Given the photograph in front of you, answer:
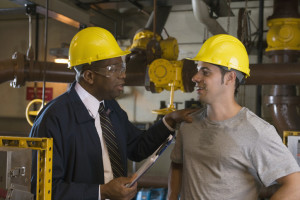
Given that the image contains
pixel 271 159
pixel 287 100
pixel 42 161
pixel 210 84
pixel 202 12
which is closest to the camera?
pixel 42 161

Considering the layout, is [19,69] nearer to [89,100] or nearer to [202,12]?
[89,100]

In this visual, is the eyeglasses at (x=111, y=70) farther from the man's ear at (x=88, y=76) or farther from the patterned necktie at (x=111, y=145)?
the patterned necktie at (x=111, y=145)

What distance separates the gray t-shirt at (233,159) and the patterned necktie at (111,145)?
0.37m

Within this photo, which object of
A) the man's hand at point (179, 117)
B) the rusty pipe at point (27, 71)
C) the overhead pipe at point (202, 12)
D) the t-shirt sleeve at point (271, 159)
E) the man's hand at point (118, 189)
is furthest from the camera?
the overhead pipe at point (202, 12)

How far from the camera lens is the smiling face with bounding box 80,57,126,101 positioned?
1904 mm

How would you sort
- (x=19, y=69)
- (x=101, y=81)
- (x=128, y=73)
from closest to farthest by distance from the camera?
(x=101, y=81)
(x=128, y=73)
(x=19, y=69)

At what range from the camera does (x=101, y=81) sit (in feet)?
6.24

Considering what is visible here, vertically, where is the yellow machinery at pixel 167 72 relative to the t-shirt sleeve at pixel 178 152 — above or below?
above

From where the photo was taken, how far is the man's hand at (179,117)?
187 cm

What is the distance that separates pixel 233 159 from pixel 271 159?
0.16 metres

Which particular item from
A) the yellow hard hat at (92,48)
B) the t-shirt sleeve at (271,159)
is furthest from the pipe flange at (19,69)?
the t-shirt sleeve at (271,159)

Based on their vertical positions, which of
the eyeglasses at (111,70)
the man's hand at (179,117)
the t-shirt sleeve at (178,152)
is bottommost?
the t-shirt sleeve at (178,152)

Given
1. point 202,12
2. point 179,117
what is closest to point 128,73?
point 202,12

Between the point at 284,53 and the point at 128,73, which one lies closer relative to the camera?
the point at 128,73
